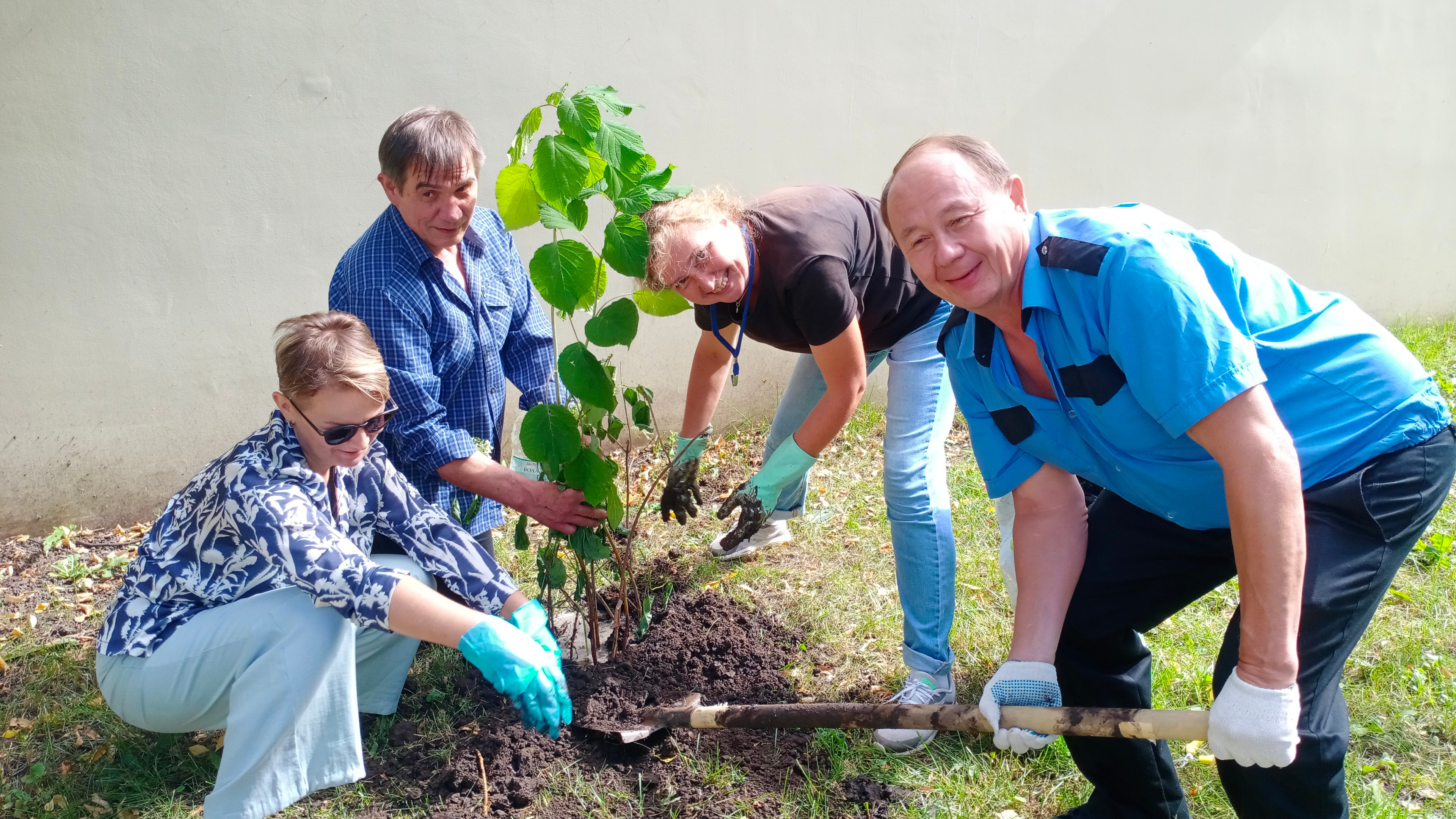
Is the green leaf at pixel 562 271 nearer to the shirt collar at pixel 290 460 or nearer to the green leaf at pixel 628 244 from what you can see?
the green leaf at pixel 628 244

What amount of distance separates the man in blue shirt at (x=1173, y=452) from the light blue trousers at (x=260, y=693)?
4.84 feet

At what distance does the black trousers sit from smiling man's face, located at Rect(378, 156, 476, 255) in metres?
1.87

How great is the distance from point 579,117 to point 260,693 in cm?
149

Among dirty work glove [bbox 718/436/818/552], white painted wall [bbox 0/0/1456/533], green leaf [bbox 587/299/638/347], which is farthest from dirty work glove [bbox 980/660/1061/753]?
white painted wall [bbox 0/0/1456/533]

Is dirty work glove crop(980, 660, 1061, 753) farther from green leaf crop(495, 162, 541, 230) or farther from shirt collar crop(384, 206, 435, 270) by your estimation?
shirt collar crop(384, 206, 435, 270)

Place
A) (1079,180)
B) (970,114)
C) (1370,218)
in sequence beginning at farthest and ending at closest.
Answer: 1. (1370,218)
2. (1079,180)
3. (970,114)

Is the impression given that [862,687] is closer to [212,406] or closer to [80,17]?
[212,406]

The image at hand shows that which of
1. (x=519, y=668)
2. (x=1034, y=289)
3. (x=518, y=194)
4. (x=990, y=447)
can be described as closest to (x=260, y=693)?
(x=519, y=668)

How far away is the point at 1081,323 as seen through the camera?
1798 millimetres

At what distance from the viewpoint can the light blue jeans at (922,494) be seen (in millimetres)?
2646

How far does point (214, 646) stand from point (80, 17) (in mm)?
2576

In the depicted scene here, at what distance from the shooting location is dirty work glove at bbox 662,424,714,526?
2.84 meters

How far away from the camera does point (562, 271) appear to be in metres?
2.32

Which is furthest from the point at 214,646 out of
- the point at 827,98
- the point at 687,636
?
the point at 827,98
